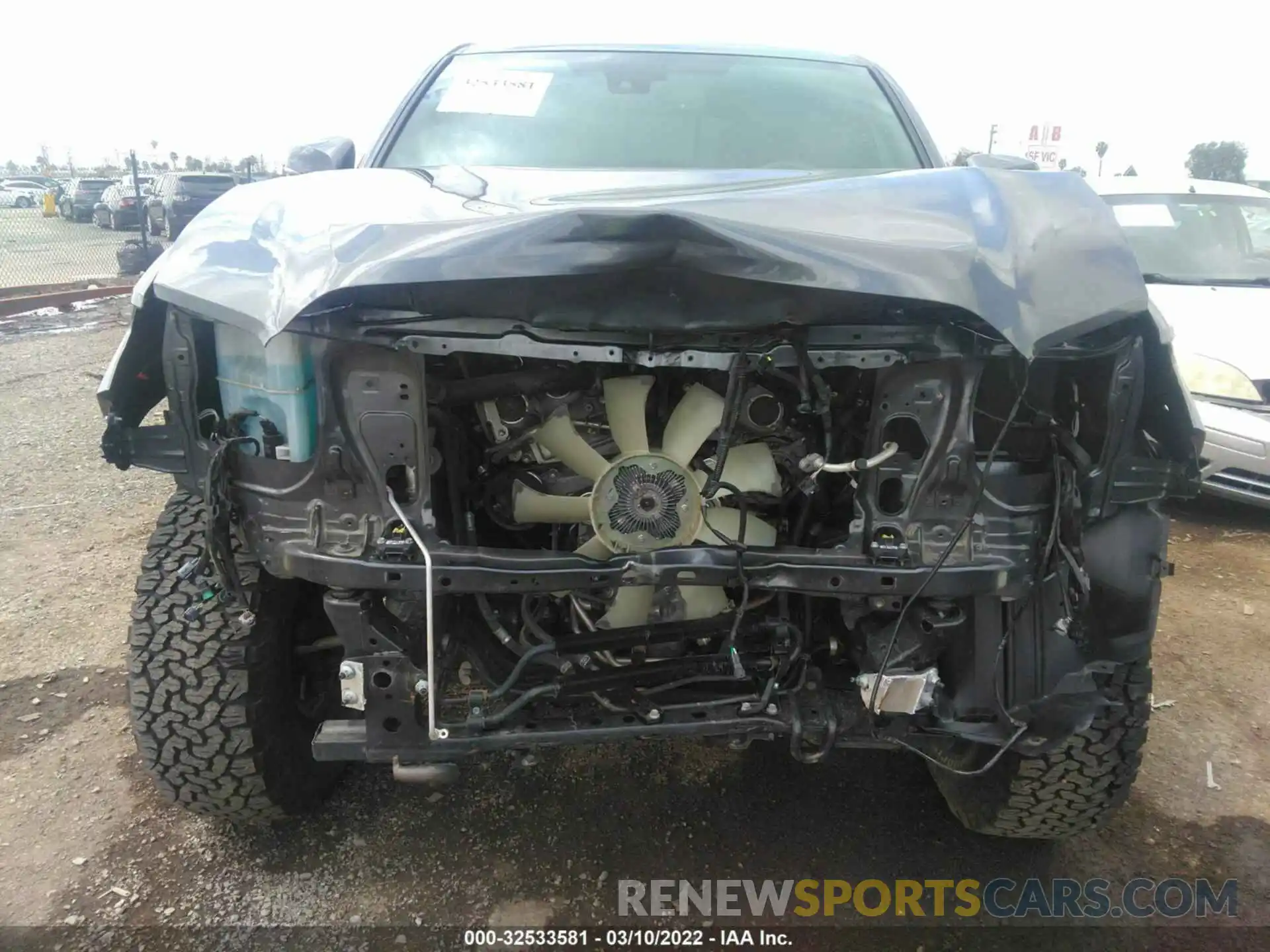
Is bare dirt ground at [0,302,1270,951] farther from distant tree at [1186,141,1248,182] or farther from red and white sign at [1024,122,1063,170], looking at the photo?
distant tree at [1186,141,1248,182]

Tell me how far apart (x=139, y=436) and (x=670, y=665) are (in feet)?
4.10

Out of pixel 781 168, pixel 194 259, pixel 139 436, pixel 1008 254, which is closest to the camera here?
pixel 1008 254

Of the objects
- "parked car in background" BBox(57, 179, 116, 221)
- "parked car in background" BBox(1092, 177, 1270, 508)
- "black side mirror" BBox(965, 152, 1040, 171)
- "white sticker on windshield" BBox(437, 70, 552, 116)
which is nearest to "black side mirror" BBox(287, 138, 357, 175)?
"white sticker on windshield" BBox(437, 70, 552, 116)

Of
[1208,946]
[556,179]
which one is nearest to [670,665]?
[556,179]

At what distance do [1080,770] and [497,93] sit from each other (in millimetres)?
2524

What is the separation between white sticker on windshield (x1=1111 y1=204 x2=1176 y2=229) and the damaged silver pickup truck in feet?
13.7

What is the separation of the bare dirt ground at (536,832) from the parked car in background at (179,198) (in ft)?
44.4

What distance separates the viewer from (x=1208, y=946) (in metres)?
2.00

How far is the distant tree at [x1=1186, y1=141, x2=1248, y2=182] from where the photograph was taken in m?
26.8

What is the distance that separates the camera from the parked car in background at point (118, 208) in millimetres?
17766

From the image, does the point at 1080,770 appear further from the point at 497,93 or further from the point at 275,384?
the point at 497,93

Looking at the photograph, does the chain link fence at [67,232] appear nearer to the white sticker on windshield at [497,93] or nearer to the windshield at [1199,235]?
the white sticker on windshield at [497,93]

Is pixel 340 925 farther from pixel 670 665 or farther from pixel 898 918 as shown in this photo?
pixel 898 918

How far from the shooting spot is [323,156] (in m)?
2.88
